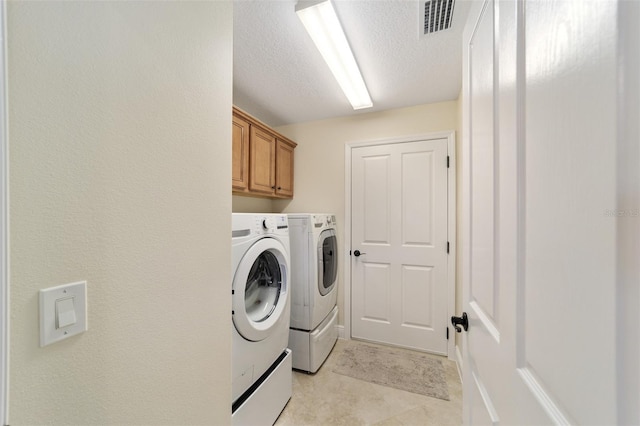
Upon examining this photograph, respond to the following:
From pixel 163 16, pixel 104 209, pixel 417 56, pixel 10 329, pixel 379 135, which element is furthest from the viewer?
pixel 379 135

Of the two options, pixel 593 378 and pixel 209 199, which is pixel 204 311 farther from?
pixel 593 378

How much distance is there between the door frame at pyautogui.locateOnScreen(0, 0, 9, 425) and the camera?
1.24ft

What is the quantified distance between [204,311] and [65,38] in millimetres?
798

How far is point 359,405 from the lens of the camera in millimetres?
1651

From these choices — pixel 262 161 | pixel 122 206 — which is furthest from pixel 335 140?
pixel 122 206

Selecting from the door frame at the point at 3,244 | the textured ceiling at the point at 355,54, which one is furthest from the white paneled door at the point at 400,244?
the door frame at the point at 3,244

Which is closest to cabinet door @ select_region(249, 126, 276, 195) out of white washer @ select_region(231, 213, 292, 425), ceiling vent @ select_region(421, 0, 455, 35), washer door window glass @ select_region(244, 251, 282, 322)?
white washer @ select_region(231, 213, 292, 425)

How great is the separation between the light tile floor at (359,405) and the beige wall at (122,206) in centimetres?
96

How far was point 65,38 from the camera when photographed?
495 millimetres

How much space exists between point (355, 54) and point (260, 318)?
192 cm

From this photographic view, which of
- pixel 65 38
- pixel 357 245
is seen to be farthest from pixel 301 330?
pixel 65 38

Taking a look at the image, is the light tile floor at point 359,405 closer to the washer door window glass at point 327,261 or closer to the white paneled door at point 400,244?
the white paneled door at point 400,244

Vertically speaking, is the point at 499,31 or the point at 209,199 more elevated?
the point at 499,31

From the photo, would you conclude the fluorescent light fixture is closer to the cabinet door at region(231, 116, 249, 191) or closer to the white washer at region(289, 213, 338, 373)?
the cabinet door at region(231, 116, 249, 191)
